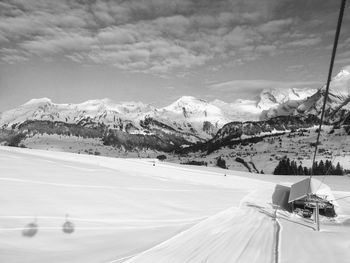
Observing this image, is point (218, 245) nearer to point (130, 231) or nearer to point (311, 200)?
point (130, 231)

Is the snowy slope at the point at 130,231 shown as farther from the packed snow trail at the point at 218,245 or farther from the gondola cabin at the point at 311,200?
the gondola cabin at the point at 311,200

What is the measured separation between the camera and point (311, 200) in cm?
3212

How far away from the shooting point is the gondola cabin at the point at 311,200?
30695 millimetres

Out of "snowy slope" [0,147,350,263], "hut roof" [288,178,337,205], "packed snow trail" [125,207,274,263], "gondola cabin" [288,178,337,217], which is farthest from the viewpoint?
"hut roof" [288,178,337,205]

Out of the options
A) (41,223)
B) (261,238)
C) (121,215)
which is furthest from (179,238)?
(41,223)

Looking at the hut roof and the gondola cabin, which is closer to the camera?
the gondola cabin

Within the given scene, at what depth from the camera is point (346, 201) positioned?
42.4 meters

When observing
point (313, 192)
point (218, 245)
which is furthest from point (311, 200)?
point (218, 245)

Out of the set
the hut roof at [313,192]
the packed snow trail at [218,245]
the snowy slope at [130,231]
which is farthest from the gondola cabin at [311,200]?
the packed snow trail at [218,245]

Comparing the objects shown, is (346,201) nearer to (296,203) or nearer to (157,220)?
(296,203)

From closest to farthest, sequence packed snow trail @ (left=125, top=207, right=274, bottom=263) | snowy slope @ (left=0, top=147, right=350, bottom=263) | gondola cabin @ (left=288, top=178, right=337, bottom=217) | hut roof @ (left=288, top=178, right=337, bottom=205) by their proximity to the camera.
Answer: packed snow trail @ (left=125, top=207, right=274, bottom=263) → snowy slope @ (left=0, top=147, right=350, bottom=263) → gondola cabin @ (left=288, top=178, right=337, bottom=217) → hut roof @ (left=288, top=178, right=337, bottom=205)

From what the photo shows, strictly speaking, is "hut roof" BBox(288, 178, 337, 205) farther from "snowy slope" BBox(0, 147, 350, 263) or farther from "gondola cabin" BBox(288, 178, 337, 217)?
"snowy slope" BBox(0, 147, 350, 263)

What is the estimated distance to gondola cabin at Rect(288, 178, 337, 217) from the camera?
101ft

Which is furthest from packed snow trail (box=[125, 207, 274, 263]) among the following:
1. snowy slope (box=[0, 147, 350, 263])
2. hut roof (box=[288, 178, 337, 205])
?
hut roof (box=[288, 178, 337, 205])
